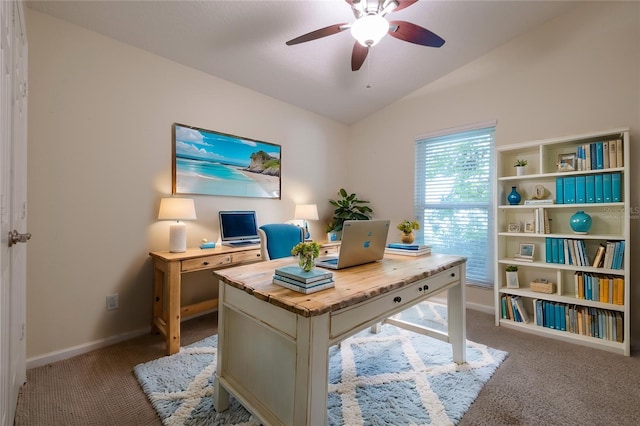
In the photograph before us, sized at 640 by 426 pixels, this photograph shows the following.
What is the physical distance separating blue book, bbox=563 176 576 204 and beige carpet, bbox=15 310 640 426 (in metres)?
1.22

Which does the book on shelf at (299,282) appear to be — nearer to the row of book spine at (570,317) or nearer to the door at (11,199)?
the door at (11,199)

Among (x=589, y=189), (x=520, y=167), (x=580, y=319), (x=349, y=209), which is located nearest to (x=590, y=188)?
(x=589, y=189)

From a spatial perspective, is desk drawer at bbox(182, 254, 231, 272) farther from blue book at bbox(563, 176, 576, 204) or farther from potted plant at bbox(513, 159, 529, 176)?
blue book at bbox(563, 176, 576, 204)

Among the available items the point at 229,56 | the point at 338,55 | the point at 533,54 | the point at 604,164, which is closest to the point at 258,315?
the point at 229,56

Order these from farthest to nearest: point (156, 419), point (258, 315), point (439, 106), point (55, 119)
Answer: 1. point (439, 106)
2. point (55, 119)
3. point (156, 419)
4. point (258, 315)

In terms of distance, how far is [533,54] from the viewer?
9.55 feet

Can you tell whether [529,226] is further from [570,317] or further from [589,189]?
[570,317]

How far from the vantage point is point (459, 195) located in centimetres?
343

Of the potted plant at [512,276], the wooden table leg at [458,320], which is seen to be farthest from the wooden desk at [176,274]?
the potted plant at [512,276]

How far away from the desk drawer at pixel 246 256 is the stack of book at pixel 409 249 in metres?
1.18

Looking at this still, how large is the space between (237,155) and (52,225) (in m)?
1.61

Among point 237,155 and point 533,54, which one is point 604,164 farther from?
point 237,155

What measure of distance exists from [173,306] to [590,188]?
3.50m

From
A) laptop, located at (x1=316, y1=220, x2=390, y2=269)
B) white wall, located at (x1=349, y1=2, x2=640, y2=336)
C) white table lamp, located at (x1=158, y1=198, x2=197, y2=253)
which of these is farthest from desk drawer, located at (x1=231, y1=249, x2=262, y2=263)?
white wall, located at (x1=349, y1=2, x2=640, y2=336)
